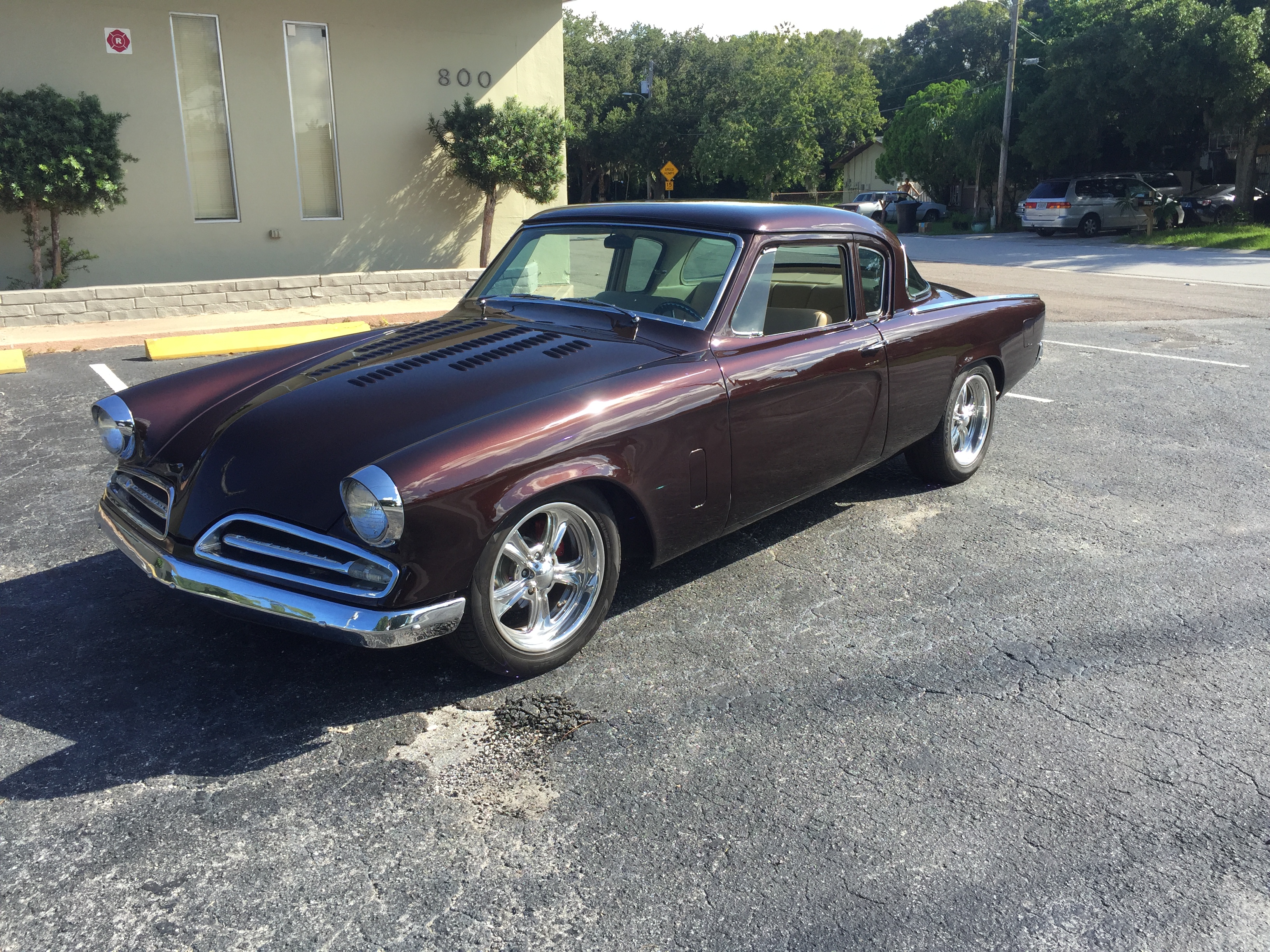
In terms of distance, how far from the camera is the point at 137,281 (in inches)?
473

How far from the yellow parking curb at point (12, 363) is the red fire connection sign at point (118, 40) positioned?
4.89 meters

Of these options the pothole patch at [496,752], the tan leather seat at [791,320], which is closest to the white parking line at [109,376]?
the tan leather seat at [791,320]

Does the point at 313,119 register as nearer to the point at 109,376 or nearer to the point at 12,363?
the point at 12,363

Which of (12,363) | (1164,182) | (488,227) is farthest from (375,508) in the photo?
(1164,182)

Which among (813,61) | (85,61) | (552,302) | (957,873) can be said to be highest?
(813,61)

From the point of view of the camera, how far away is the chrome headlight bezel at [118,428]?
3586mm

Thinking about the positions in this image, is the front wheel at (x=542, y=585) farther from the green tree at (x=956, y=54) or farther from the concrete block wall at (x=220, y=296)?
the green tree at (x=956, y=54)

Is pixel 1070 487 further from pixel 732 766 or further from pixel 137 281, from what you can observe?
pixel 137 281

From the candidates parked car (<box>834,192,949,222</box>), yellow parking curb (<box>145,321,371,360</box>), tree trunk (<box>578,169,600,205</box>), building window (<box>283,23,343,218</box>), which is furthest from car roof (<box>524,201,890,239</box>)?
tree trunk (<box>578,169,600,205</box>)

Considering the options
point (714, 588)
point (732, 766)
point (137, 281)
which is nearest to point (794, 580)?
point (714, 588)

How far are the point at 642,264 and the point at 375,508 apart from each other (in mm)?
1801

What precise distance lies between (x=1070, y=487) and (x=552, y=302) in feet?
10.0

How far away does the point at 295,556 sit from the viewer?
2854mm

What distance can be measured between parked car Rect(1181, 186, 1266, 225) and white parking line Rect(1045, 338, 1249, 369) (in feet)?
67.0
